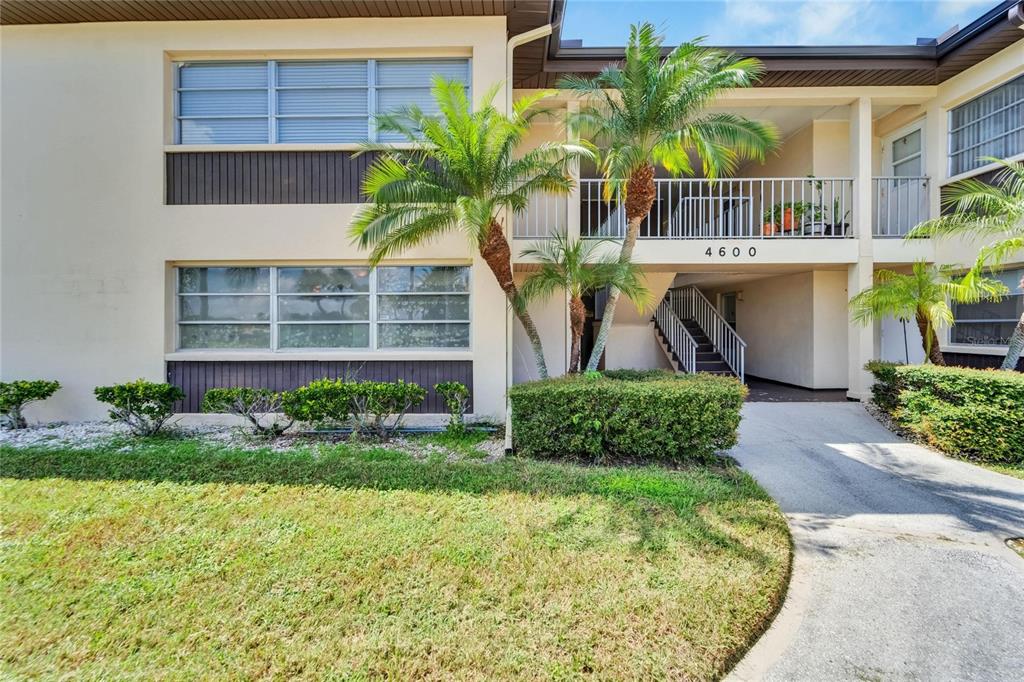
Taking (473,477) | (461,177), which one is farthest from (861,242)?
(473,477)

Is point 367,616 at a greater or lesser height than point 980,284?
lesser

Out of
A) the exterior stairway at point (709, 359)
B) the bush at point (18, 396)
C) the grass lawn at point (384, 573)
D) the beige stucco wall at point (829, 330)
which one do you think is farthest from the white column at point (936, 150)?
the bush at point (18, 396)

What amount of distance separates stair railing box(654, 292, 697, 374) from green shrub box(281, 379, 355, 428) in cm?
822

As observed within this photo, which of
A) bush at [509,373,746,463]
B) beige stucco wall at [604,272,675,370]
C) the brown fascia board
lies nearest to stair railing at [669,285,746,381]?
beige stucco wall at [604,272,675,370]

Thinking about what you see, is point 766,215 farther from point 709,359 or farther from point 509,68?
point 509,68

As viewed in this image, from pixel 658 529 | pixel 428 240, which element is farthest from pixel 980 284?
pixel 428 240

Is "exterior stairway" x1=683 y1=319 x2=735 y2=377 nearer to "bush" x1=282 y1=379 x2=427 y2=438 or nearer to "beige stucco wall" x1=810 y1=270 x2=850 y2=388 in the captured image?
"beige stucco wall" x1=810 y1=270 x2=850 y2=388

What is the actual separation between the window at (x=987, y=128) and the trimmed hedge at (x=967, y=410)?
4.61m

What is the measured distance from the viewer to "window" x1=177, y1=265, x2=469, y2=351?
8578 millimetres

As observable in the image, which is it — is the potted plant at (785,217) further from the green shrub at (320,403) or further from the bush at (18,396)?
the bush at (18,396)

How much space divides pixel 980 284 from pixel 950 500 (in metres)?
4.10

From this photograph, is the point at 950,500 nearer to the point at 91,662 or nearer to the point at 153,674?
the point at 153,674

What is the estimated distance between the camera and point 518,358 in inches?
421

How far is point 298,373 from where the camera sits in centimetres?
850
